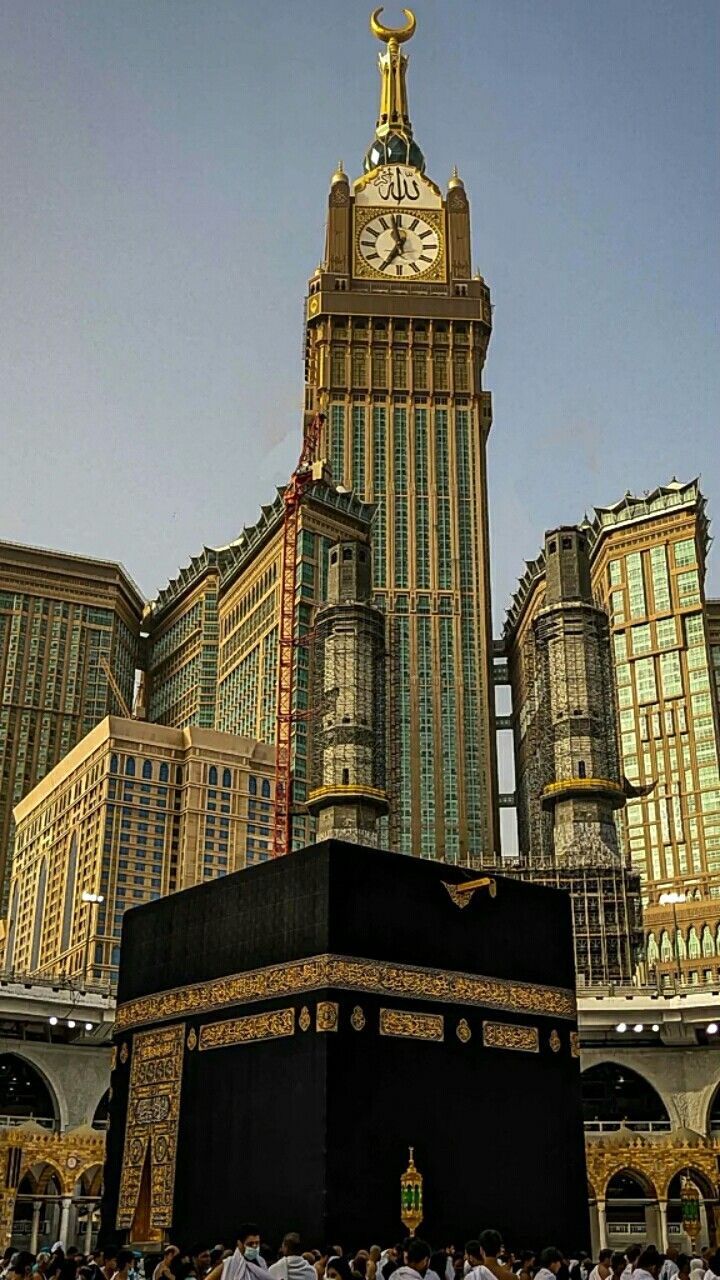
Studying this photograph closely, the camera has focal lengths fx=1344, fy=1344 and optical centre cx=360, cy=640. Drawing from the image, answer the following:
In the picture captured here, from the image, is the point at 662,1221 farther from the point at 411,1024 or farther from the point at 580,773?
the point at 580,773

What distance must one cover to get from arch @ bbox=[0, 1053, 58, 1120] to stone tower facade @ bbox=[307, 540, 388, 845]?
32.2 m

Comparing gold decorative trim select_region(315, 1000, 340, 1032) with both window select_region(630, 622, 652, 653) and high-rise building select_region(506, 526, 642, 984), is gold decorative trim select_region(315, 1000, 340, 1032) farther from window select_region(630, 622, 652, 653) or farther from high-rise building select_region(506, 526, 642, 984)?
window select_region(630, 622, 652, 653)

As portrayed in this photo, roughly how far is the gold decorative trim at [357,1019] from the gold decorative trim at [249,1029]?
916 mm

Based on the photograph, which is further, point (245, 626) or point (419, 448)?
point (419, 448)

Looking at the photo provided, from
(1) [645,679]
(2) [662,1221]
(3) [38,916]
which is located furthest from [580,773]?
(2) [662,1221]

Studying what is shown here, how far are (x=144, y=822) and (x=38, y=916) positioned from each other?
1404 cm

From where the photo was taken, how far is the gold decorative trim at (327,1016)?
19266mm

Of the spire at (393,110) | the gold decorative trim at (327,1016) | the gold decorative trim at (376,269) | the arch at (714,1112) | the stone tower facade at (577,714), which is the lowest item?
the gold decorative trim at (327,1016)

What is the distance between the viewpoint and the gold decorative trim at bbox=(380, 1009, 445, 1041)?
65.4 ft

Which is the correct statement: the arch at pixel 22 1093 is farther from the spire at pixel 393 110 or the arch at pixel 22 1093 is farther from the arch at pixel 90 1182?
the spire at pixel 393 110

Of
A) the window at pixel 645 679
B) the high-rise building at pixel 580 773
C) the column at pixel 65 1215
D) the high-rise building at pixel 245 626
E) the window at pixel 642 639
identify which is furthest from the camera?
the window at pixel 642 639

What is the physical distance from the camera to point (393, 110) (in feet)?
409

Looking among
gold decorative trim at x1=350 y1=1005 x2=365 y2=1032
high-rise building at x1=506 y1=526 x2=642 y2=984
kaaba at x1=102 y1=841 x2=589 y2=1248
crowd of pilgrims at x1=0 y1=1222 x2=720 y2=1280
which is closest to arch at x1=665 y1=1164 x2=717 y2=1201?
kaaba at x1=102 y1=841 x2=589 y2=1248

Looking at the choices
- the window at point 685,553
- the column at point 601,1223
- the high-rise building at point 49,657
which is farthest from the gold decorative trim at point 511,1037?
the high-rise building at point 49,657
